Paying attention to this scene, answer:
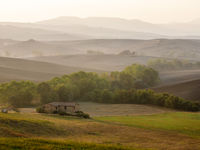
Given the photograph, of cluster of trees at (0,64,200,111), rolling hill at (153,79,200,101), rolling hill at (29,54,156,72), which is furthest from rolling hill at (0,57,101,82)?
rolling hill at (153,79,200,101)

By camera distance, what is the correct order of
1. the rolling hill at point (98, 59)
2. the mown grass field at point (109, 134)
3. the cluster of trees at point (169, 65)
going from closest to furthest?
the mown grass field at point (109, 134)
the cluster of trees at point (169, 65)
the rolling hill at point (98, 59)

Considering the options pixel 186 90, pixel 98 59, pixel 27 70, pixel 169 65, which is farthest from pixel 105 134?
pixel 98 59

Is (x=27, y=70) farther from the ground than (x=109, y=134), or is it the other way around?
(x=27, y=70)

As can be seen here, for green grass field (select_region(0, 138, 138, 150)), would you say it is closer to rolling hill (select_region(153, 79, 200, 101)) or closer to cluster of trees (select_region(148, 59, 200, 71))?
rolling hill (select_region(153, 79, 200, 101))

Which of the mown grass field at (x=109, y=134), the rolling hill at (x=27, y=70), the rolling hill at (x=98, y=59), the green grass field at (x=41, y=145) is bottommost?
the mown grass field at (x=109, y=134)

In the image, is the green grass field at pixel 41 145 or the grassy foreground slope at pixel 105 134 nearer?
the green grass field at pixel 41 145

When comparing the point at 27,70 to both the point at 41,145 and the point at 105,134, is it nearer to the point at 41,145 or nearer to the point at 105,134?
the point at 105,134

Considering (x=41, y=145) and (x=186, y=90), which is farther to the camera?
(x=186, y=90)

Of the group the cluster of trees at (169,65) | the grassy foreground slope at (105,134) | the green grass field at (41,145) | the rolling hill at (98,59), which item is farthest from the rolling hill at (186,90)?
the rolling hill at (98,59)

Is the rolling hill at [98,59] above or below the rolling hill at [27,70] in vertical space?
above

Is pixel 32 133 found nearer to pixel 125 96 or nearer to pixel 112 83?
pixel 125 96

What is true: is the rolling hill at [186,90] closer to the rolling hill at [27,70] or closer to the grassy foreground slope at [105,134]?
the grassy foreground slope at [105,134]

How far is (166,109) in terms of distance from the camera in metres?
61.2

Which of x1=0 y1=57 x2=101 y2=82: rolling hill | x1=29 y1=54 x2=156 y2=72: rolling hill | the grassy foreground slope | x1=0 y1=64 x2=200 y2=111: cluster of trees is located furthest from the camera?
x1=29 y1=54 x2=156 y2=72: rolling hill
